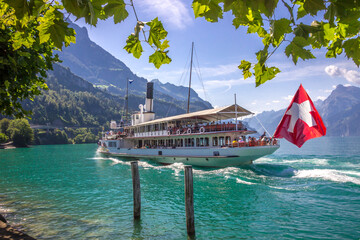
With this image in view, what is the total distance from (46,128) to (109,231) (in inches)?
5282

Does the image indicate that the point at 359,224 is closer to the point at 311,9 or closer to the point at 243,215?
the point at 243,215

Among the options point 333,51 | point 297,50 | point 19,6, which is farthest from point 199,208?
point 19,6

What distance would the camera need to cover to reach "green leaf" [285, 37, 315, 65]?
142 centimetres

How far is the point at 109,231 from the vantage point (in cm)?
892

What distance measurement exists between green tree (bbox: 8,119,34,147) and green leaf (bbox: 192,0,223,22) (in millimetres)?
97687

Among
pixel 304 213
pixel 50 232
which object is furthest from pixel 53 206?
pixel 304 213

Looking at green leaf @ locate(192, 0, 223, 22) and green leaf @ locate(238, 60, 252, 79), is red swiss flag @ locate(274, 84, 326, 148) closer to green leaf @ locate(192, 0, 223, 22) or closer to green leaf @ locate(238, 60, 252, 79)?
green leaf @ locate(238, 60, 252, 79)

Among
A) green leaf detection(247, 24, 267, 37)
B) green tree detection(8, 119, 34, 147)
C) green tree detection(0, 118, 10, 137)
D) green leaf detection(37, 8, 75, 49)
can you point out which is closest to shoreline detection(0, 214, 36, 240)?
green leaf detection(37, 8, 75, 49)

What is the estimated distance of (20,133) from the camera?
81625 millimetres

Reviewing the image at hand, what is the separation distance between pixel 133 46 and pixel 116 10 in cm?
43

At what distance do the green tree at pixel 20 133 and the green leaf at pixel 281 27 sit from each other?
9792 cm

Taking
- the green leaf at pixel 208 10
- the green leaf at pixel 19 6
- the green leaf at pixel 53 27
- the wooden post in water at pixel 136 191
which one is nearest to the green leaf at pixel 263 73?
the green leaf at pixel 208 10

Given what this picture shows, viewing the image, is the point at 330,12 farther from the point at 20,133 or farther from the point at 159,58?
the point at 20,133

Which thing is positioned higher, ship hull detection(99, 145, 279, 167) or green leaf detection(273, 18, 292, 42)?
green leaf detection(273, 18, 292, 42)
